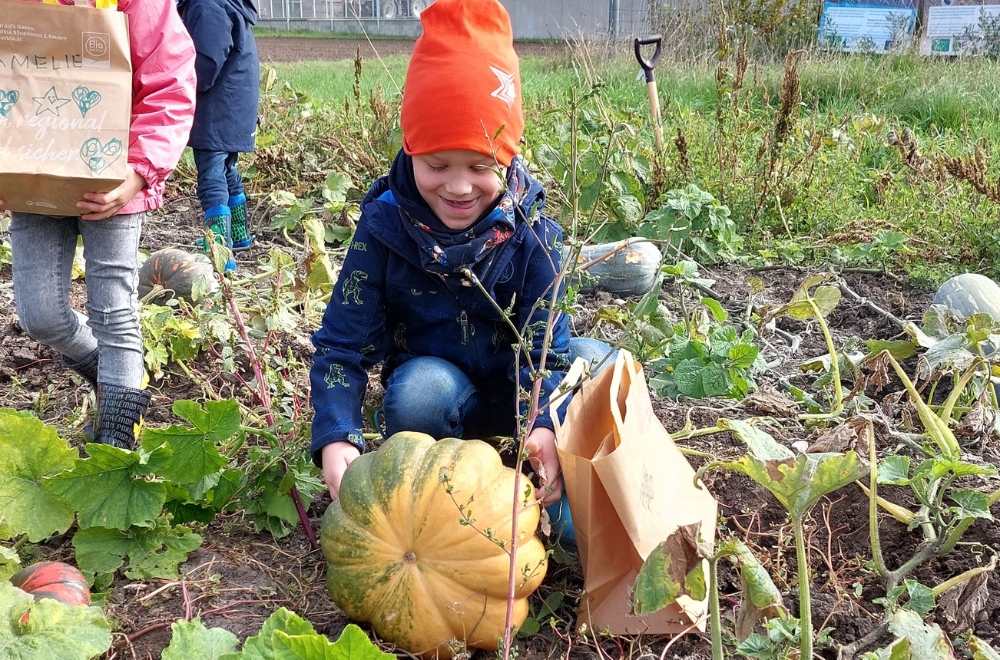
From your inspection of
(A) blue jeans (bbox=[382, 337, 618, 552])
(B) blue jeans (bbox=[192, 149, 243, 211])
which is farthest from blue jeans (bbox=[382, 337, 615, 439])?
(B) blue jeans (bbox=[192, 149, 243, 211])

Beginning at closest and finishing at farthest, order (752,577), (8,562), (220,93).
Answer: (752,577), (8,562), (220,93)

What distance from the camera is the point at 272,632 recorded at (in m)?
1.33

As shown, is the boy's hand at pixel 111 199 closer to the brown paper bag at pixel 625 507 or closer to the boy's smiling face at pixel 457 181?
the boy's smiling face at pixel 457 181

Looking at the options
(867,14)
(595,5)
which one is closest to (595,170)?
(867,14)

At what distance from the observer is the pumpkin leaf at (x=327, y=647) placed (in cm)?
127

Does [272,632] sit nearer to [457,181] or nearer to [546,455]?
[546,455]

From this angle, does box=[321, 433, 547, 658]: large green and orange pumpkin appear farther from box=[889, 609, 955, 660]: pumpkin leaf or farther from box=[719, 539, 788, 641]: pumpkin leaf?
box=[889, 609, 955, 660]: pumpkin leaf

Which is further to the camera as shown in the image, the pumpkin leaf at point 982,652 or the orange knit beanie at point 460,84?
the orange knit beanie at point 460,84

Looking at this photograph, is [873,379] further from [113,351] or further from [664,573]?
[113,351]

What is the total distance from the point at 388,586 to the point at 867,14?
39.1ft

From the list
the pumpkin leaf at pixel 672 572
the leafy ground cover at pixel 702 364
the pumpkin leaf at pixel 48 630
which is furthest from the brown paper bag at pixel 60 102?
the pumpkin leaf at pixel 672 572

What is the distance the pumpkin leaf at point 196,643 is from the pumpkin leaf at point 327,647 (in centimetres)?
19

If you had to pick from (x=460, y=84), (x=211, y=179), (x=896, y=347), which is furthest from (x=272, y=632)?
(x=211, y=179)

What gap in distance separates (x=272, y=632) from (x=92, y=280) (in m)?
1.44
